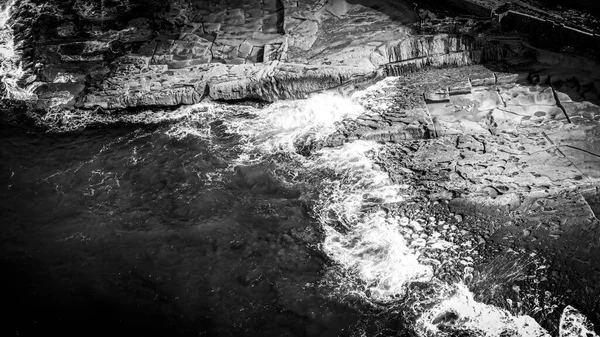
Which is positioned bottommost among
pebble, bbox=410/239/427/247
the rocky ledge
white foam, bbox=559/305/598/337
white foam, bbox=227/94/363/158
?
white foam, bbox=559/305/598/337

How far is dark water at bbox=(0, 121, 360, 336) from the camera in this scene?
5535mm

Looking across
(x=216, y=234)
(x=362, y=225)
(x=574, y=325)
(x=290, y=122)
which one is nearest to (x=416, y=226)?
(x=362, y=225)

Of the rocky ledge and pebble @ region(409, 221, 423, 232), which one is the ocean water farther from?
the rocky ledge

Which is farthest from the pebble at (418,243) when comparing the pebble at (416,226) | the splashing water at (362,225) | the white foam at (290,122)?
the white foam at (290,122)

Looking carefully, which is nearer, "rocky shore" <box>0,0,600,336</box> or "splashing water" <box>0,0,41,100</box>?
"rocky shore" <box>0,0,600,336</box>

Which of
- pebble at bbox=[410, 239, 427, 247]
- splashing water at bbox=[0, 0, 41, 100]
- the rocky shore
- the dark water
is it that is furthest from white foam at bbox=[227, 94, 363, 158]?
splashing water at bbox=[0, 0, 41, 100]

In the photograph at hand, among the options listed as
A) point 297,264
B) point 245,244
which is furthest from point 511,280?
point 245,244

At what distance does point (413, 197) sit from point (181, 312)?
3.09 metres

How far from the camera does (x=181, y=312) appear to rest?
5.58m

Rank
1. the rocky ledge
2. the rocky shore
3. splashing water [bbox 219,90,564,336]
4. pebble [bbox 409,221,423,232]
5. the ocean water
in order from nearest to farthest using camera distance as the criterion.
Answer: splashing water [bbox 219,90,564,336]
the ocean water
the rocky shore
pebble [bbox 409,221,423,232]
the rocky ledge

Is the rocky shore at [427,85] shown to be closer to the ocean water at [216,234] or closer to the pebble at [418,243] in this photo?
the pebble at [418,243]

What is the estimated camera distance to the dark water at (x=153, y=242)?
5.54 m

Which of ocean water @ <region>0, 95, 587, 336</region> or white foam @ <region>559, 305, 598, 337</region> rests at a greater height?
ocean water @ <region>0, 95, 587, 336</region>

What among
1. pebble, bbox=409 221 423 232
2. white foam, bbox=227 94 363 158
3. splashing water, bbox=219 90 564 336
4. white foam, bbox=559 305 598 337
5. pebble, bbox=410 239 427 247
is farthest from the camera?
white foam, bbox=227 94 363 158
